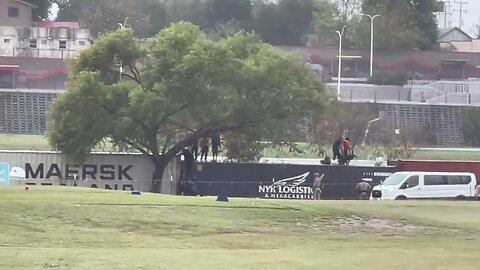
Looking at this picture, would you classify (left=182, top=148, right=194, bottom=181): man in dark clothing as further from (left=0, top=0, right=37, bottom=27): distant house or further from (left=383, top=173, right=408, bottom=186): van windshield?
(left=0, top=0, right=37, bottom=27): distant house

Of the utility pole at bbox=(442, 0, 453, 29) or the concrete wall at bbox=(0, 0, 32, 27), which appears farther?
the utility pole at bbox=(442, 0, 453, 29)

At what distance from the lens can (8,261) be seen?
697 inches

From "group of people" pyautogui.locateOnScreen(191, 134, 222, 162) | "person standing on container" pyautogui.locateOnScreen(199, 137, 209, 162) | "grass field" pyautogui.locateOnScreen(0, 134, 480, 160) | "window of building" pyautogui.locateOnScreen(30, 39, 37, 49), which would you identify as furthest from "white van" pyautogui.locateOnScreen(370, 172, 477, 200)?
"window of building" pyautogui.locateOnScreen(30, 39, 37, 49)

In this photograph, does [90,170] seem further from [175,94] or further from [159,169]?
[175,94]

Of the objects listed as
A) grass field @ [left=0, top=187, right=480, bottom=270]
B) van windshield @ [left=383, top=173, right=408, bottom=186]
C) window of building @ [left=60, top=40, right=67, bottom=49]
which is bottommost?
van windshield @ [left=383, top=173, right=408, bottom=186]

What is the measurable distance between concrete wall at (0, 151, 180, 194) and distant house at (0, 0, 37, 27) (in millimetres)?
66796

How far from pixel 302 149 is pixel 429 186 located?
10581mm

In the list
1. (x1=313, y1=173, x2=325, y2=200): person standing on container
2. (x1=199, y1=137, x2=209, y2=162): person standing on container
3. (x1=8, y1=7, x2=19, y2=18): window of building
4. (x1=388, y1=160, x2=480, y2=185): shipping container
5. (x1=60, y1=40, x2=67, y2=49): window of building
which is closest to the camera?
(x1=313, y1=173, x2=325, y2=200): person standing on container

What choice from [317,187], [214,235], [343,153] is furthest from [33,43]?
[214,235]

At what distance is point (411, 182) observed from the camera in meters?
53.3

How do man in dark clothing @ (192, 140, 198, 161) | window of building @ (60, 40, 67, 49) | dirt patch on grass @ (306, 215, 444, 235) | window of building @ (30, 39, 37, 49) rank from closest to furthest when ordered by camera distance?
dirt patch on grass @ (306, 215, 444, 235) < man in dark clothing @ (192, 140, 198, 161) < window of building @ (60, 40, 67, 49) < window of building @ (30, 39, 37, 49)

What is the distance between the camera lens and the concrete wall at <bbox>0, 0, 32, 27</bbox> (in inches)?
4611

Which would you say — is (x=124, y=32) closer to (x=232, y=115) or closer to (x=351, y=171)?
(x=232, y=115)

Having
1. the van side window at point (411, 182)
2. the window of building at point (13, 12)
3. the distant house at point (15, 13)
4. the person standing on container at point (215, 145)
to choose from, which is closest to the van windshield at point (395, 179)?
the van side window at point (411, 182)
